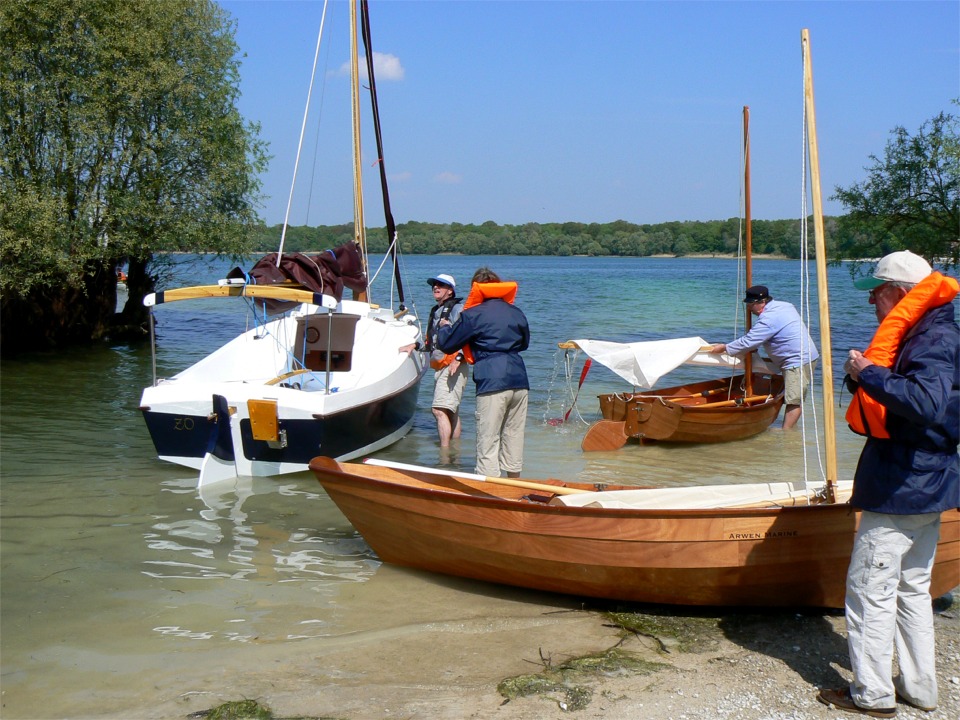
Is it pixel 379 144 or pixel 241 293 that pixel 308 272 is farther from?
pixel 379 144

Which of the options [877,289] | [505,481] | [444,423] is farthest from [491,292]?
[877,289]

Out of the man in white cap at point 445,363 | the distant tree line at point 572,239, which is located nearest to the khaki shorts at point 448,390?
the man in white cap at point 445,363

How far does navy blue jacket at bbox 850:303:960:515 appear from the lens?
151 inches

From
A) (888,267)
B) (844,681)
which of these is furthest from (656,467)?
(888,267)

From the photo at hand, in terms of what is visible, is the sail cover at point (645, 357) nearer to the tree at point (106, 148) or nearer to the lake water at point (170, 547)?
the lake water at point (170, 547)

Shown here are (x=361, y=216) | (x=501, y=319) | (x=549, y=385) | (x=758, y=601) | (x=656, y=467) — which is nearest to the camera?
(x=758, y=601)

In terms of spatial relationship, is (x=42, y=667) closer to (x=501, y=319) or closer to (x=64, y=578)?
(x=64, y=578)

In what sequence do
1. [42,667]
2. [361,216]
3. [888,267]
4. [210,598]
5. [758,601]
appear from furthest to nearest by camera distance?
1. [361,216]
2. [210,598]
3. [758,601]
4. [42,667]
5. [888,267]

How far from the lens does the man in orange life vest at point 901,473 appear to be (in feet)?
12.8

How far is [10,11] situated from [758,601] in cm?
1756

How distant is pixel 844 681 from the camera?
4.61 m

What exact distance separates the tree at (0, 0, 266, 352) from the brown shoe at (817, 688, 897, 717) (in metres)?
16.4

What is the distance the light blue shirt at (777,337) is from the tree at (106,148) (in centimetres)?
1315

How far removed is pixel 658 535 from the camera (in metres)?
5.20
